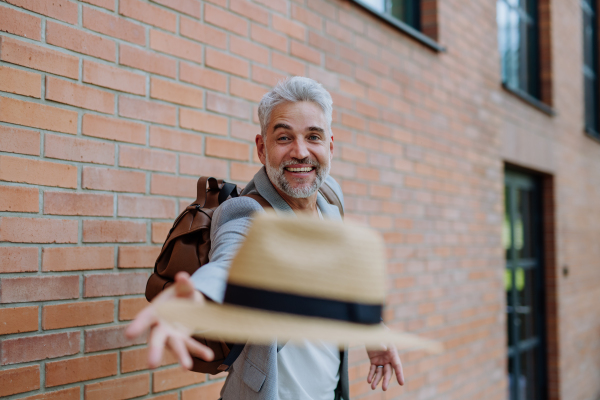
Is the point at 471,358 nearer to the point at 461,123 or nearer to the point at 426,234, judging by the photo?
the point at 426,234

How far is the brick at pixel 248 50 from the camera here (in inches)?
91.0

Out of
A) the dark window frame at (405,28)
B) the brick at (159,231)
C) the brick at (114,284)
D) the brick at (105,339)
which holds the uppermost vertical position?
the dark window frame at (405,28)

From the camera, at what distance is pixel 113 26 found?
185cm

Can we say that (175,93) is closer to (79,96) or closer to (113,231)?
(79,96)

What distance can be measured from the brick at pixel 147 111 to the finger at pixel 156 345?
1207 millimetres

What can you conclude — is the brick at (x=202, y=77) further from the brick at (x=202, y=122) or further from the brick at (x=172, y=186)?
the brick at (x=172, y=186)

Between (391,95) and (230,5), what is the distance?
54.5 inches

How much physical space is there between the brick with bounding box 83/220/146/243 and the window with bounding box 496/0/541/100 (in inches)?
165

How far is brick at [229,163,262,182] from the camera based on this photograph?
2299 mm

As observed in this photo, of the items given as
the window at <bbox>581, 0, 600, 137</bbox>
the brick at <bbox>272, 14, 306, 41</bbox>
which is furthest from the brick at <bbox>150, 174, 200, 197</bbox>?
the window at <bbox>581, 0, 600, 137</bbox>

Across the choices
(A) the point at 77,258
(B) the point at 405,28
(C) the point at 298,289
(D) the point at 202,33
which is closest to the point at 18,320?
(A) the point at 77,258

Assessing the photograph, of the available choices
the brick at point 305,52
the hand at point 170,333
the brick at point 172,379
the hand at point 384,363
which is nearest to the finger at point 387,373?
the hand at point 384,363

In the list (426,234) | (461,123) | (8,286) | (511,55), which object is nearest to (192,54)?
(8,286)

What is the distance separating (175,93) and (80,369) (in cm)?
109
